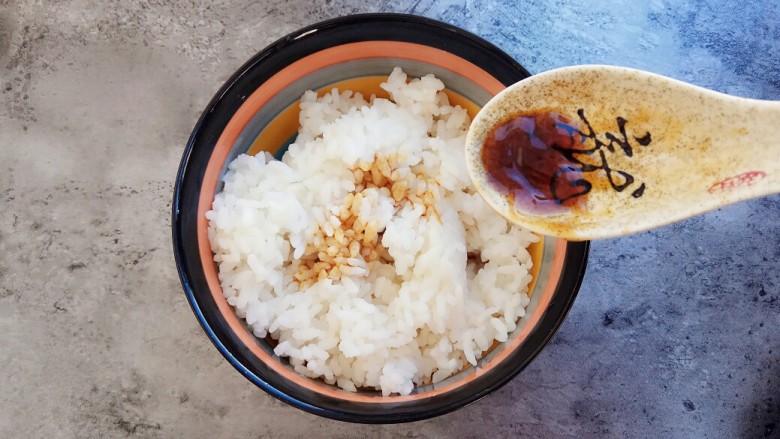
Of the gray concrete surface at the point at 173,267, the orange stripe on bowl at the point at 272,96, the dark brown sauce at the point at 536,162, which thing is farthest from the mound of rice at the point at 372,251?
the gray concrete surface at the point at 173,267

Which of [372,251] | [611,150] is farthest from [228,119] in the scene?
[611,150]

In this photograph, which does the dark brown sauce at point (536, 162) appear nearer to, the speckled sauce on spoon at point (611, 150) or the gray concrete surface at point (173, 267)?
the speckled sauce on spoon at point (611, 150)

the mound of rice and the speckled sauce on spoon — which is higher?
the speckled sauce on spoon

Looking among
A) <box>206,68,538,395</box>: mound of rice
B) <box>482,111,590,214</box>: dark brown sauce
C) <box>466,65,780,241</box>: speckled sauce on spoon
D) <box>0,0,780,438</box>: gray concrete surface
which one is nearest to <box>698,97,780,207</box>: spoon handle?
<box>466,65,780,241</box>: speckled sauce on spoon

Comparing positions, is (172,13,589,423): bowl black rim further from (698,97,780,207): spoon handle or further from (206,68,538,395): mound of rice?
(698,97,780,207): spoon handle

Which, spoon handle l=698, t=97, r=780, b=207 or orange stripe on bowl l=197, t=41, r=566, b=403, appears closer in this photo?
spoon handle l=698, t=97, r=780, b=207
